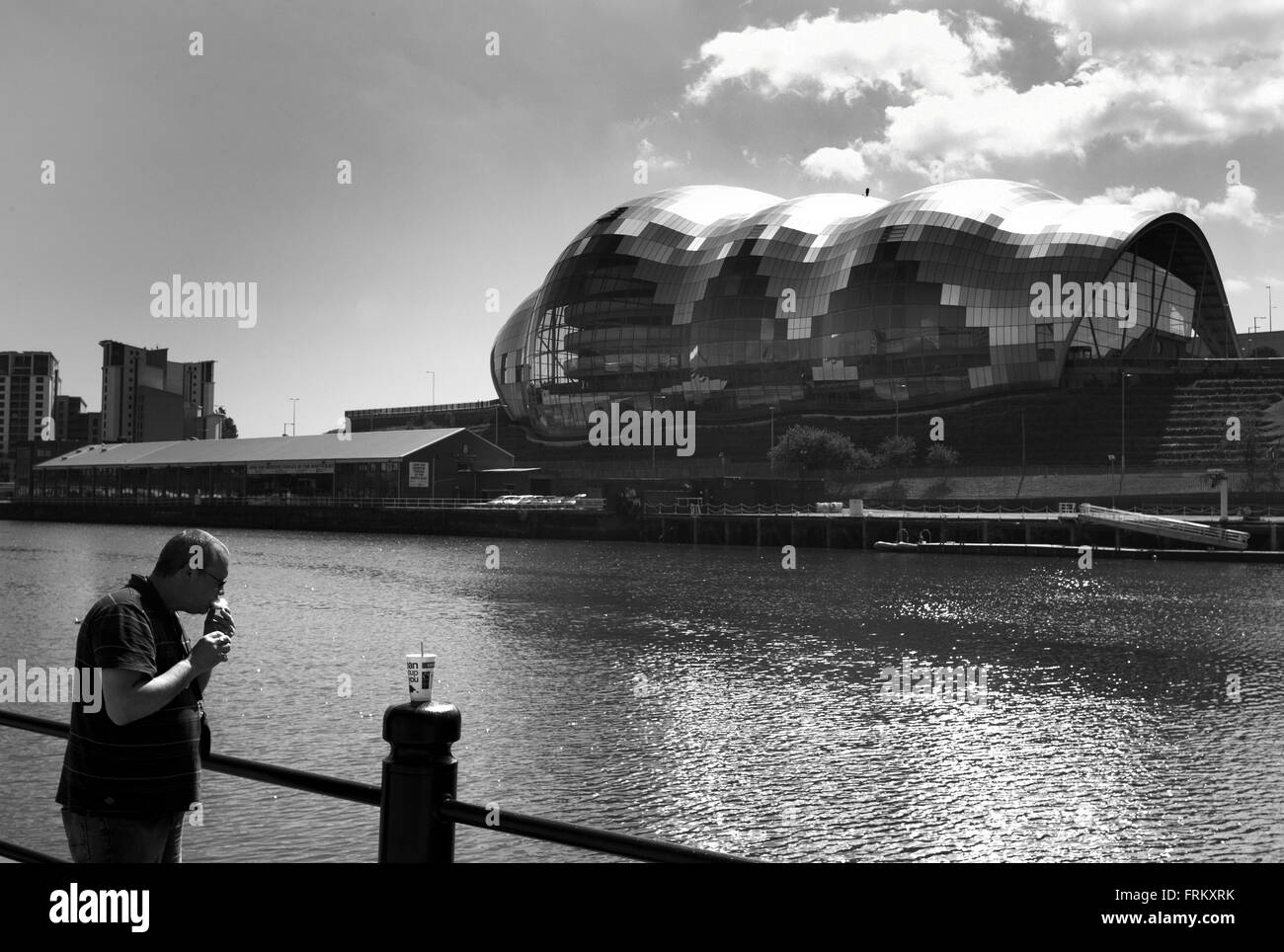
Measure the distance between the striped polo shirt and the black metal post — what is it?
1.64 meters

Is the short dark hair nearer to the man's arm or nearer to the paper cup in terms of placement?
the man's arm

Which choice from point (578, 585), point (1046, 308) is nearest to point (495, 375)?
point (1046, 308)

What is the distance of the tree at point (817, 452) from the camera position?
10194 cm

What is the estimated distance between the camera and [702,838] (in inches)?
574

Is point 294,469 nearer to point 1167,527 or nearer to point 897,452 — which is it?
point 897,452

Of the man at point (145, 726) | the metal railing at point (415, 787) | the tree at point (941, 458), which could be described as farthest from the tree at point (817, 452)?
the metal railing at point (415, 787)

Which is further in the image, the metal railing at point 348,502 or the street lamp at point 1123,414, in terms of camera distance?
the street lamp at point 1123,414

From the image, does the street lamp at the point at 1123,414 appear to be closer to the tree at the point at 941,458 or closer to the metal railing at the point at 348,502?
the tree at the point at 941,458

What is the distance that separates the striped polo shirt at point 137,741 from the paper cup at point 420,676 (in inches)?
53.7

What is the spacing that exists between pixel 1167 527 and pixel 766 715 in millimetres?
51359

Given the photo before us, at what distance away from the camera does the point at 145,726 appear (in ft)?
18.1
